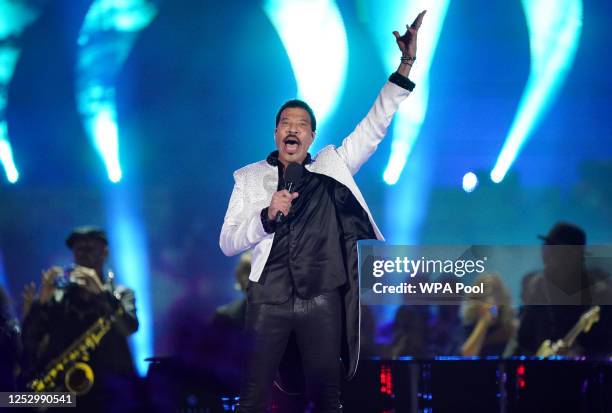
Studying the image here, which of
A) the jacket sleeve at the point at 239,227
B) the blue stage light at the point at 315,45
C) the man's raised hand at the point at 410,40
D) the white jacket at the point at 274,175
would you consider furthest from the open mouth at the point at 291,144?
the blue stage light at the point at 315,45

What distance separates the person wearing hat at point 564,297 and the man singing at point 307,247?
1.21 m

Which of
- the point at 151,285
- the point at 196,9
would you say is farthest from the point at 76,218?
the point at 196,9

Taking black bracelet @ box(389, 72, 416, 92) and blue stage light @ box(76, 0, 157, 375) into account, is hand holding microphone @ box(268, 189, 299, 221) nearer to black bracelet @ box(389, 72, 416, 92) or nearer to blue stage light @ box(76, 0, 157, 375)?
black bracelet @ box(389, 72, 416, 92)

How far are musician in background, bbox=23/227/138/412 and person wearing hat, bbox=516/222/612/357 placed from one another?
2.18 meters

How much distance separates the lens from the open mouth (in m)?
3.50

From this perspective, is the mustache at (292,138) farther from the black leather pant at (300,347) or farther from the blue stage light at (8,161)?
the blue stage light at (8,161)

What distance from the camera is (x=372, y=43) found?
434 cm

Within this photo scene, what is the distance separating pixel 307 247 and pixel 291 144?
473 mm

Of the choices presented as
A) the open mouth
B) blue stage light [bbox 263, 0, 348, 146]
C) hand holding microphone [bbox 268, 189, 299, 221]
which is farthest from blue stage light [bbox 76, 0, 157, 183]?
hand holding microphone [bbox 268, 189, 299, 221]

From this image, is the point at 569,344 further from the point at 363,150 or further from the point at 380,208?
the point at 363,150

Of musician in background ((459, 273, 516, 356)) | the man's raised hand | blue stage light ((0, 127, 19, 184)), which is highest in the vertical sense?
the man's raised hand

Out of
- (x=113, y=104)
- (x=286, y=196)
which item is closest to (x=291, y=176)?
(x=286, y=196)

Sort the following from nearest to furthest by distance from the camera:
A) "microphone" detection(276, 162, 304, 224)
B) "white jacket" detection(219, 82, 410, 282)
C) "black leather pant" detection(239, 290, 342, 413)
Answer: "microphone" detection(276, 162, 304, 224)
"black leather pant" detection(239, 290, 342, 413)
"white jacket" detection(219, 82, 410, 282)

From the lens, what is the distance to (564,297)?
4.29 m
